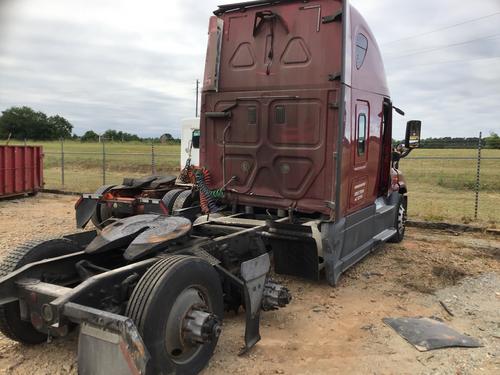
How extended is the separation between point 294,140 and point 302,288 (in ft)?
5.95

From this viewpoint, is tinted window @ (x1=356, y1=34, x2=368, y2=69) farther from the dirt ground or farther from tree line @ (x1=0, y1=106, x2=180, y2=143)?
tree line @ (x1=0, y1=106, x2=180, y2=143)

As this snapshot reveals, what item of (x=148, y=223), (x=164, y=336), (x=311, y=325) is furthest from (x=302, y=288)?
(x=164, y=336)

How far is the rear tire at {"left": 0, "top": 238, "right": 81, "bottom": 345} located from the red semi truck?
0.01 m

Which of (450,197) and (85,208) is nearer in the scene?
(85,208)

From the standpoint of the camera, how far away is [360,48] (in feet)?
19.1

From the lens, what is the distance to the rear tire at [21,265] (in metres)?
3.54

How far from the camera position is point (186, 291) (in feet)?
11.0

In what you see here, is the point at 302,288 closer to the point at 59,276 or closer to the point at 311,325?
the point at 311,325

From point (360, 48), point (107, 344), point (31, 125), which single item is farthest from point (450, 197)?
point (31, 125)

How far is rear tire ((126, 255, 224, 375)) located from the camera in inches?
118

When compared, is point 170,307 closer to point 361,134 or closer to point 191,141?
point 361,134

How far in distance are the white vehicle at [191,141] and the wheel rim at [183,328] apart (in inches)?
367

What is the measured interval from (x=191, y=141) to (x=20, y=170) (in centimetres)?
587

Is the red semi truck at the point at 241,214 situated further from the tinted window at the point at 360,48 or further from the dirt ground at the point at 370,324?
the dirt ground at the point at 370,324
